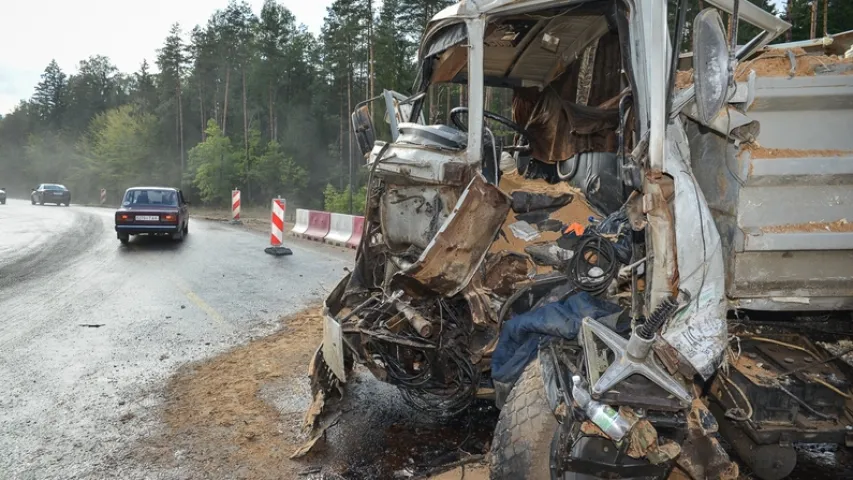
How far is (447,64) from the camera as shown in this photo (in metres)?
4.01

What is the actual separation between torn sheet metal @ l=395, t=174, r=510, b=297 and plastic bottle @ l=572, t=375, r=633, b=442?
125cm

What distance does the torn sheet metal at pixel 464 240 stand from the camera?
320 centimetres

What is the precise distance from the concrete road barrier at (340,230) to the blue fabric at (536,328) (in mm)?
12117

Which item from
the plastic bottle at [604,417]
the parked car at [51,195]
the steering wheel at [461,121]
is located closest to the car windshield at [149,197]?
the steering wheel at [461,121]

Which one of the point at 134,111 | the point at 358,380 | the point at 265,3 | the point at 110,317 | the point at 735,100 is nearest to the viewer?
the point at 735,100

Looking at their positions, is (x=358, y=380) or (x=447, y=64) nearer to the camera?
(x=447, y=64)

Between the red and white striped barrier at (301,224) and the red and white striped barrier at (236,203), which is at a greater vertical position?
the red and white striped barrier at (236,203)

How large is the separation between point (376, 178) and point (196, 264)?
8677 mm

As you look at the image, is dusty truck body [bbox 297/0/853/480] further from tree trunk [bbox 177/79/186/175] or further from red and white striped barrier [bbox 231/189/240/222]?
tree trunk [bbox 177/79/186/175]

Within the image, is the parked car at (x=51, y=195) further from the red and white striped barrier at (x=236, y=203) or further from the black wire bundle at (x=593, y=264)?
the black wire bundle at (x=593, y=264)

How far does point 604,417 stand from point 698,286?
706mm

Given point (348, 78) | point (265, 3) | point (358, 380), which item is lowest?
point (358, 380)

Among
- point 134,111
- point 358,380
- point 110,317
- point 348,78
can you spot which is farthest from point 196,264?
point 134,111

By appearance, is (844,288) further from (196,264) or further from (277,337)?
(196,264)
